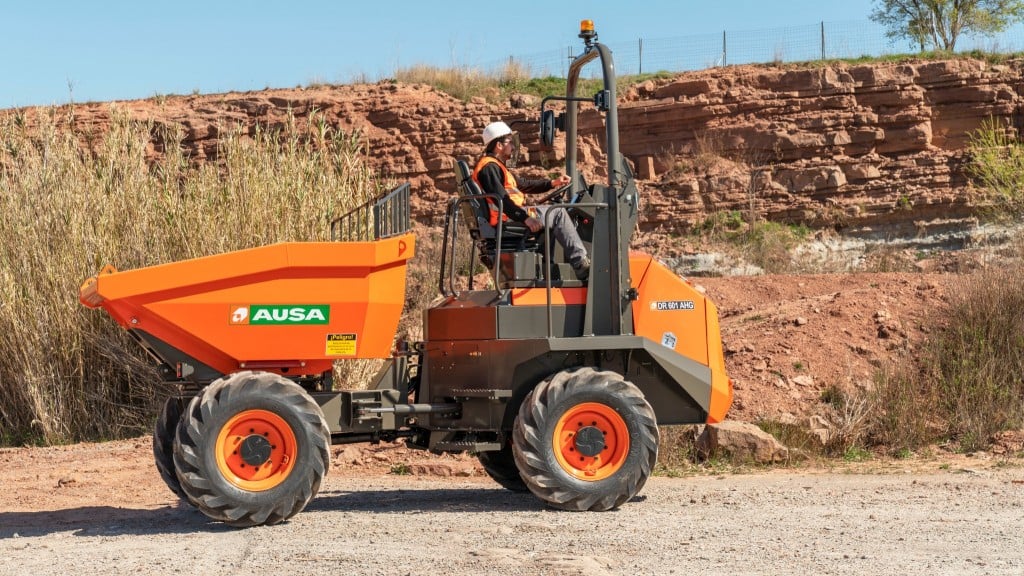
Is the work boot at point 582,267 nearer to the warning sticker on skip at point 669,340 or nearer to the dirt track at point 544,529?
the warning sticker on skip at point 669,340

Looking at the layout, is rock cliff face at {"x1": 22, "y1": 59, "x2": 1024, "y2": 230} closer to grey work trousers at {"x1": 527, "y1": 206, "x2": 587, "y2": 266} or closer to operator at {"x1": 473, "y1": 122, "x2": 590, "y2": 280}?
operator at {"x1": 473, "y1": 122, "x2": 590, "y2": 280}

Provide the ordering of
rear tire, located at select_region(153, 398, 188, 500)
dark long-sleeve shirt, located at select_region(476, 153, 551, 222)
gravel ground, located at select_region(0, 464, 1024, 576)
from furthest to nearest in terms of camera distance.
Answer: dark long-sleeve shirt, located at select_region(476, 153, 551, 222) < rear tire, located at select_region(153, 398, 188, 500) < gravel ground, located at select_region(0, 464, 1024, 576)

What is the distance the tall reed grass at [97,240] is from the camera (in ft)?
40.1

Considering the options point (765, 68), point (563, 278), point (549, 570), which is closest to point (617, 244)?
point (563, 278)

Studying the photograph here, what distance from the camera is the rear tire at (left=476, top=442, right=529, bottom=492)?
877 centimetres

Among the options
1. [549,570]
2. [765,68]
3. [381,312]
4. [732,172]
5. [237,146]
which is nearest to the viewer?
[549,570]

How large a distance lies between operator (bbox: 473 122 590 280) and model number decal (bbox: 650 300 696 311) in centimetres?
52

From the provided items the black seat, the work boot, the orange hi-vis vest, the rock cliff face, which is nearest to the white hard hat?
the orange hi-vis vest

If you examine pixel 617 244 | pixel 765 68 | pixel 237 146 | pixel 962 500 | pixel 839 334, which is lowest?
pixel 962 500

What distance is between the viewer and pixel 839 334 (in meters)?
13.5

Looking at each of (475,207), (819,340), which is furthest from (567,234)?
(819,340)

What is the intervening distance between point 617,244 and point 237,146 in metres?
6.66

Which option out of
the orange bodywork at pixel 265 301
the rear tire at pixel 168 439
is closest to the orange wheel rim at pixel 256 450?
the orange bodywork at pixel 265 301

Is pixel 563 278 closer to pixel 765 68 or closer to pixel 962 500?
pixel 962 500
